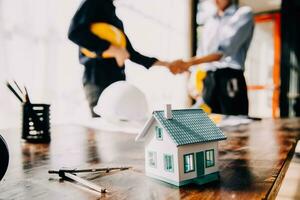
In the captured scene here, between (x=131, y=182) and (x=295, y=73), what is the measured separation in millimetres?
4161

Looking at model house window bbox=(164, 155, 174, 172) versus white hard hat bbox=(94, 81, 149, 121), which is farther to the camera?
white hard hat bbox=(94, 81, 149, 121)

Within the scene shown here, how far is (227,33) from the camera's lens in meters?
3.32

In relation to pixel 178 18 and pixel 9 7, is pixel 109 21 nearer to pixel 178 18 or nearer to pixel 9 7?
pixel 9 7

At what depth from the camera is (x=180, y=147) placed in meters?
0.57

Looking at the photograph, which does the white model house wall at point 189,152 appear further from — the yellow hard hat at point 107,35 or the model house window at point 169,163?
the yellow hard hat at point 107,35

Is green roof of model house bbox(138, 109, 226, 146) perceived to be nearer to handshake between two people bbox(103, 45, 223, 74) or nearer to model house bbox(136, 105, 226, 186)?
model house bbox(136, 105, 226, 186)

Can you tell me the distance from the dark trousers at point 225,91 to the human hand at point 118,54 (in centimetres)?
147

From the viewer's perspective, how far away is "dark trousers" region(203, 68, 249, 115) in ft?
12.0

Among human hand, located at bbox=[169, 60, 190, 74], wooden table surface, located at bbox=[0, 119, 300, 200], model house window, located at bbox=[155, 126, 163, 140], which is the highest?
human hand, located at bbox=[169, 60, 190, 74]

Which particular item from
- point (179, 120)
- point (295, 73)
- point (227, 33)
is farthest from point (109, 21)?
point (295, 73)

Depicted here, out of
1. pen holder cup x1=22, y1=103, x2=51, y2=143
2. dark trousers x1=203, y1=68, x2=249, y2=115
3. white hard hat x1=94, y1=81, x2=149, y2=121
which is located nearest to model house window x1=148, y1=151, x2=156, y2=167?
pen holder cup x1=22, y1=103, x2=51, y2=143

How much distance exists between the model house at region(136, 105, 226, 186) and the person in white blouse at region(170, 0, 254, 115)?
9.18ft

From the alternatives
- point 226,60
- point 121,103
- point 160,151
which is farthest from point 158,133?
point 226,60

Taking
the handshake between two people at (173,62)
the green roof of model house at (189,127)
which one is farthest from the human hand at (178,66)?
the green roof of model house at (189,127)
